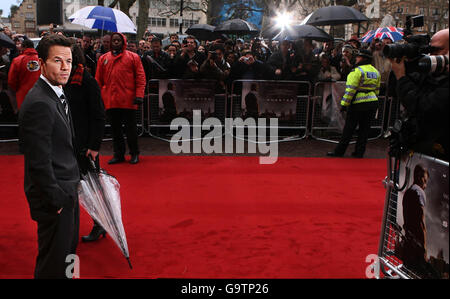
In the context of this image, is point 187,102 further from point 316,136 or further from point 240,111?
point 316,136

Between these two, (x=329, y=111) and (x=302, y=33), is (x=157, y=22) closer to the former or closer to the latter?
(x=302, y=33)

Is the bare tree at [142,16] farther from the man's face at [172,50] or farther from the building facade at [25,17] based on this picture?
the building facade at [25,17]

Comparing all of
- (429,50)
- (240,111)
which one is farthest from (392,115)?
(429,50)

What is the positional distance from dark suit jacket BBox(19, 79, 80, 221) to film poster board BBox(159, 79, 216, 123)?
6.36m

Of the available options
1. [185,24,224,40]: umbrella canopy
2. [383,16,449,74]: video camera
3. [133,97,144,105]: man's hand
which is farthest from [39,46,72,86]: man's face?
[185,24,224,40]: umbrella canopy

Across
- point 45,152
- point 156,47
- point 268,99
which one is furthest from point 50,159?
point 156,47

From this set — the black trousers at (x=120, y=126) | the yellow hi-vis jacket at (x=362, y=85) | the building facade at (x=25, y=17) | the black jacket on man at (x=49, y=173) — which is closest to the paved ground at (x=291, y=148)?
the black trousers at (x=120, y=126)

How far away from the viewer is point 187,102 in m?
8.99

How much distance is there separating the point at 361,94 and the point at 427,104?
5520mm

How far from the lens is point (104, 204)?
329 cm

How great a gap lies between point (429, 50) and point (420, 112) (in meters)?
0.43

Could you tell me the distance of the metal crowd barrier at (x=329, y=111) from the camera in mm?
9203

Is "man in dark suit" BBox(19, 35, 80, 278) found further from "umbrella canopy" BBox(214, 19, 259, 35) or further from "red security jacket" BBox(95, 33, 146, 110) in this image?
"umbrella canopy" BBox(214, 19, 259, 35)

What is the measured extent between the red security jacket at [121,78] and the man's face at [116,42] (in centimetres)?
7
